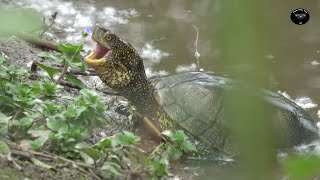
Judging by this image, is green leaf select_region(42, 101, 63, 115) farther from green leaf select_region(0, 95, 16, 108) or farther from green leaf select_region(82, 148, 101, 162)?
green leaf select_region(82, 148, 101, 162)

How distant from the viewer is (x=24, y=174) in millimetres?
2309

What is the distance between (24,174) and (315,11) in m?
5.92

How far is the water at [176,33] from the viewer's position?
213 inches

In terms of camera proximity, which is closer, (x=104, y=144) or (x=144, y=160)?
(x=104, y=144)

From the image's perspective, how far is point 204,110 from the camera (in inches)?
152

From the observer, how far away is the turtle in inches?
150

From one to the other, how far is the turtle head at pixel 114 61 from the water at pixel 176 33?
121 centimetres

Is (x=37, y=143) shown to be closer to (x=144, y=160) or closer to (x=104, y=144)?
(x=104, y=144)

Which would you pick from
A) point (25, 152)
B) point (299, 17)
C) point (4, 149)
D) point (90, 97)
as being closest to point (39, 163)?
point (25, 152)

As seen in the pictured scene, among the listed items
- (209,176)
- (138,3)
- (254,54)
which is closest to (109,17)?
(138,3)

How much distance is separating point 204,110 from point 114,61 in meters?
0.65

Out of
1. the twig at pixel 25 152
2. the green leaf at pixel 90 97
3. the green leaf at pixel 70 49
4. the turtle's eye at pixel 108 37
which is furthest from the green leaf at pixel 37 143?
the turtle's eye at pixel 108 37

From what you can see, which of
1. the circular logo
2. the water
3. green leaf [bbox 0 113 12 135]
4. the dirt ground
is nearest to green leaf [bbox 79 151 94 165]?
the dirt ground

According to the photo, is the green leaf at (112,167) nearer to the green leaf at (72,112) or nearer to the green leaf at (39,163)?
the green leaf at (39,163)
